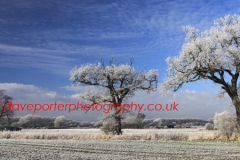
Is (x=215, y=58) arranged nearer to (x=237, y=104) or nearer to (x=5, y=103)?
(x=237, y=104)

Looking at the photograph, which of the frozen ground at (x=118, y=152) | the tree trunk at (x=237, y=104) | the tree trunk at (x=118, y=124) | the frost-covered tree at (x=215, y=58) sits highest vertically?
the frost-covered tree at (x=215, y=58)

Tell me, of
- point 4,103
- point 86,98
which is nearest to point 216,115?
point 86,98

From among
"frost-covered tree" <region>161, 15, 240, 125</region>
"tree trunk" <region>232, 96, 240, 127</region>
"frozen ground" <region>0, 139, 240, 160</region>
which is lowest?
"frozen ground" <region>0, 139, 240, 160</region>

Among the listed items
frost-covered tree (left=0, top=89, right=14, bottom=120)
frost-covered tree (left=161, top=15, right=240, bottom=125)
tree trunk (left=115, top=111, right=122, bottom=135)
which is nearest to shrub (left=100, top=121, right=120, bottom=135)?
tree trunk (left=115, top=111, right=122, bottom=135)

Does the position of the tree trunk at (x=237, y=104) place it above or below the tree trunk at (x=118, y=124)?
above

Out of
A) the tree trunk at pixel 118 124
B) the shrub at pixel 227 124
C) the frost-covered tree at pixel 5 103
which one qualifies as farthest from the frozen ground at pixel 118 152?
the frost-covered tree at pixel 5 103

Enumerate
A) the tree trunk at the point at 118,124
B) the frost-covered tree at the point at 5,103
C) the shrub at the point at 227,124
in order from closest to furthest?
1. the shrub at the point at 227,124
2. the tree trunk at the point at 118,124
3. the frost-covered tree at the point at 5,103

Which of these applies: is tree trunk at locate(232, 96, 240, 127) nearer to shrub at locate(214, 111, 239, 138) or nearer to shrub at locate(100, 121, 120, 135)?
shrub at locate(214, 111, 239, 138)

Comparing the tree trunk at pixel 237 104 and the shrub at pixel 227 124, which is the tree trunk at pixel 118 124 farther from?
the tree trunk at pixel 237 104

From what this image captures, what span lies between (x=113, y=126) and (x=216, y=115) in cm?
997

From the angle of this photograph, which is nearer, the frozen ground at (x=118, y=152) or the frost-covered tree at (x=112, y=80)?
the frozen ground at (x=118, y=152)

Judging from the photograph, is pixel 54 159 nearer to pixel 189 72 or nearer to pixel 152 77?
pixel 189 72

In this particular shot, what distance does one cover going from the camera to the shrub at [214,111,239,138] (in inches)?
695

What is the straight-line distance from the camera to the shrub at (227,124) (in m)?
17.6
